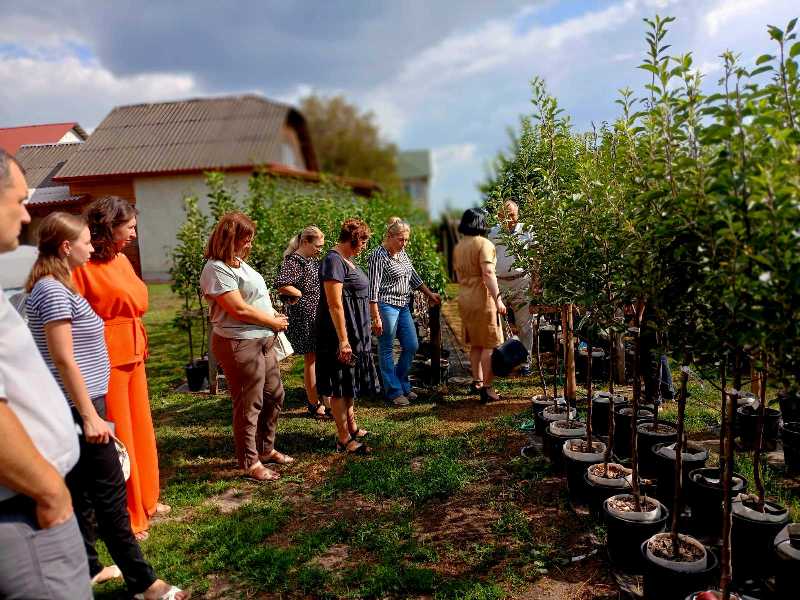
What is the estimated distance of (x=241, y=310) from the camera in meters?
3.84

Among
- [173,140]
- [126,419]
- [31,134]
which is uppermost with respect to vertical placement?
[173,140]

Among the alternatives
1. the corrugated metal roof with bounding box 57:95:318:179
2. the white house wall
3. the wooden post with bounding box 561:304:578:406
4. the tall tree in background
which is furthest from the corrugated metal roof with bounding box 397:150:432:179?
the wooden post with bounding box 561:304:578:406

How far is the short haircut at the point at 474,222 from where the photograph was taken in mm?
5680

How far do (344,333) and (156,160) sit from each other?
2.78 meters

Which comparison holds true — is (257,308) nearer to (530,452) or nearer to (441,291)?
(530,452)

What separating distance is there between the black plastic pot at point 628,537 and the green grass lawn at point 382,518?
0.12m

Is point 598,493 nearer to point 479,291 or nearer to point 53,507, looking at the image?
point 479,291

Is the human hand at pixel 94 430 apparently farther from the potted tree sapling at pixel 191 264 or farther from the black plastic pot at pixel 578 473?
the potted tree sapling at pixel 191 264

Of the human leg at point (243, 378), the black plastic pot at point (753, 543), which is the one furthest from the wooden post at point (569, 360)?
the human leg at point (243, 378)

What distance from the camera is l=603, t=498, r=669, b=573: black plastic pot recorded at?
2.97 metres

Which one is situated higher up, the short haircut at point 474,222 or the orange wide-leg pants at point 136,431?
the short haircut at point 474,222

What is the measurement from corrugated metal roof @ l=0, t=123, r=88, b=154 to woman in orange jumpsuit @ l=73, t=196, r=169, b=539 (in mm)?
525

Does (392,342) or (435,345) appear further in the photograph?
(435,345)

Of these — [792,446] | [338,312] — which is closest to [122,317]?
[338,312]
